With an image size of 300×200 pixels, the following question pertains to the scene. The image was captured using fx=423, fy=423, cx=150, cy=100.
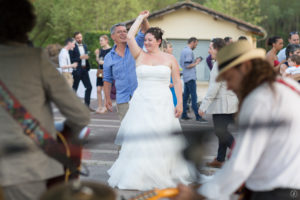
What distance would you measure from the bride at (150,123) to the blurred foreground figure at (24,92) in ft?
8.75

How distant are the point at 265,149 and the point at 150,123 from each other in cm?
322

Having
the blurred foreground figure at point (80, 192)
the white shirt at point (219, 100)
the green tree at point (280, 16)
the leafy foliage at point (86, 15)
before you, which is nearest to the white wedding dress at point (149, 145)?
the white shirt at point (219, 100)

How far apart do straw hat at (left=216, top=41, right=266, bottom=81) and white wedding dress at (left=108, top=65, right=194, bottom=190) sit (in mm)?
2632

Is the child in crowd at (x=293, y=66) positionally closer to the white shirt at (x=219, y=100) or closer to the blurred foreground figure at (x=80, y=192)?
the white shirt at (x=219, y=100)

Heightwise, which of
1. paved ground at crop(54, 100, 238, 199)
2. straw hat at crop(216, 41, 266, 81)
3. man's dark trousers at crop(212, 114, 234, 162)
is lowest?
paved ground at crop(54, 100, 238, 199)

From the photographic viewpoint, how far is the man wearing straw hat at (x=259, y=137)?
2.16 meters

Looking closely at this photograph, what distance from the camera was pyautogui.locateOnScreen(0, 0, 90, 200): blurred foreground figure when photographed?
220 cm

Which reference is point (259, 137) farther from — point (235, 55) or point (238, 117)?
point (235, 55)

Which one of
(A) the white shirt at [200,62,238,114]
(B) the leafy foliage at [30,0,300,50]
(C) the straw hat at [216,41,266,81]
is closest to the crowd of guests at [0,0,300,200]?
(C) the straw hat at [216,41,266,81]

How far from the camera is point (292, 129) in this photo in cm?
223

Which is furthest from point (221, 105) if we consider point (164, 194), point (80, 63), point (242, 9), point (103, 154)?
point (242, 9)

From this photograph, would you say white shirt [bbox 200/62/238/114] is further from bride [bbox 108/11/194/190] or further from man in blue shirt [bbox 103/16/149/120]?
man in blue shirt [bbox 103/16/149/120]

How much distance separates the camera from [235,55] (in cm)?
233

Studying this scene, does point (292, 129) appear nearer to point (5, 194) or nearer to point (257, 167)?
point (257, 167)
